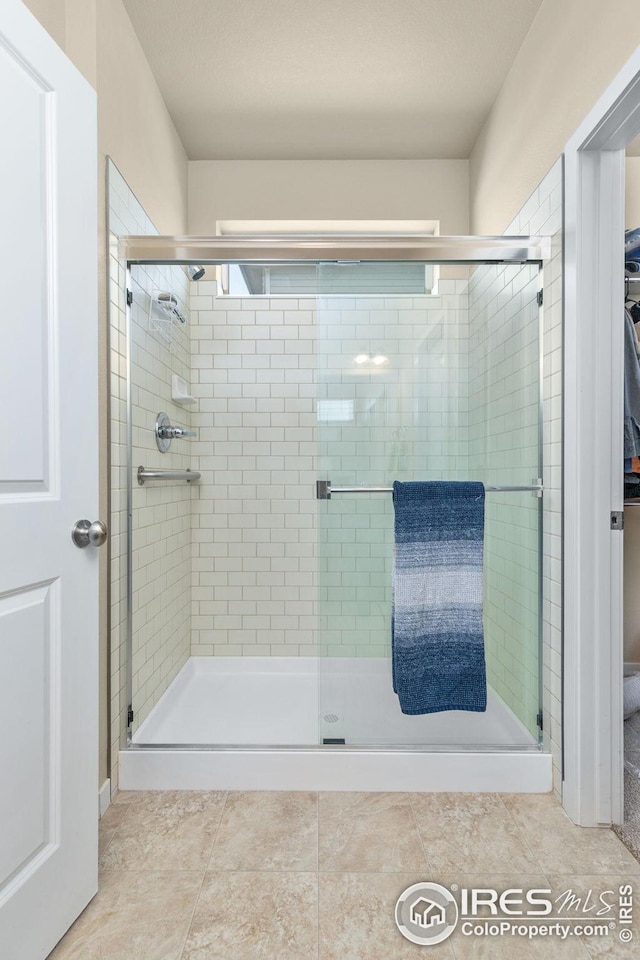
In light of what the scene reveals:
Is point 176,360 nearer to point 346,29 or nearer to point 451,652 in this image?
point 346,29

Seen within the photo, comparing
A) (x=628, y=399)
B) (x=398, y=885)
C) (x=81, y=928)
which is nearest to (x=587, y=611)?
(x=628, y=399)

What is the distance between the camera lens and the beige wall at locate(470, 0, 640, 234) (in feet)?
4.81

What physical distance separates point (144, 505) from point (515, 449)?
142cm

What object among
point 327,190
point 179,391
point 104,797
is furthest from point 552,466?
point 327,190

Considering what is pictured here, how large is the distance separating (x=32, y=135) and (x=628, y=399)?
1.92 meters

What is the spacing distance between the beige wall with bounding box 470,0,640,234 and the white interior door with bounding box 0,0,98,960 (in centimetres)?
138

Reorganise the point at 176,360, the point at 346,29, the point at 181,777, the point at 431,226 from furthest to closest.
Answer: the point at 431,226 < the point at 176,360 < the point at 346,29 < the point at 181,777

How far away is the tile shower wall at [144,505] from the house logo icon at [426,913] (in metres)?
1.02

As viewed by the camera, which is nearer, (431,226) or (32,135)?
(32,135)

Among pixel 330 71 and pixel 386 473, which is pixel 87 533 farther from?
pixel 330 71

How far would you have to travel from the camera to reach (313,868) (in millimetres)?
1431

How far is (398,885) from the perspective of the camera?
1371 millimetres

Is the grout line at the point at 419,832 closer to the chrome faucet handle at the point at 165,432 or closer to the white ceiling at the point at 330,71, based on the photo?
the chrome faucet handle at the point at 165,432

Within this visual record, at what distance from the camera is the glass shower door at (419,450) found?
185cm
